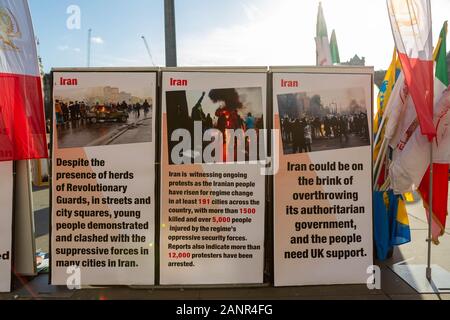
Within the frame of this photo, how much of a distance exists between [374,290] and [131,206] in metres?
2.79

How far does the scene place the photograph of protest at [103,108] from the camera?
13.0 feet

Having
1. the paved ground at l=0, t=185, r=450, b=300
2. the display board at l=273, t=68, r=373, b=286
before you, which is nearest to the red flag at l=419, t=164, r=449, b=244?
the paved ground at l=0, t=185, r=450, b=300

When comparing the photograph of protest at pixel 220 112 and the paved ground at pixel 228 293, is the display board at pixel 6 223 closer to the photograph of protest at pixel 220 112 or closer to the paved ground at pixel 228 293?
the paved ground at pixel 228 293

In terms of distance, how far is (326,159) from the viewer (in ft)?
13.3

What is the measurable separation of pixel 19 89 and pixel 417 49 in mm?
4379

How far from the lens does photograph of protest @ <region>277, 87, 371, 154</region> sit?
4031mm

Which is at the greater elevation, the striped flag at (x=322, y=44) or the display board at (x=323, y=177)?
the striped flag at (x=322, y=44)

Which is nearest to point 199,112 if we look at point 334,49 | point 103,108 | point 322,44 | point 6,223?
point 103,108

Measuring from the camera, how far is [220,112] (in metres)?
3.97

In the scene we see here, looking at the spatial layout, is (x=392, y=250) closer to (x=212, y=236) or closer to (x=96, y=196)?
(x=212, y=236)

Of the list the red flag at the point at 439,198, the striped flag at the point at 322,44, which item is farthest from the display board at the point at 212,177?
the striped flag at the point at 322,44

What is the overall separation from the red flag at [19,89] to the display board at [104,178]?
0.98 feet

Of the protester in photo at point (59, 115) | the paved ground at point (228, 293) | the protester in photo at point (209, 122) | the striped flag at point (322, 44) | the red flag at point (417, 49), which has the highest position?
the striped flag at point (322, 44)
